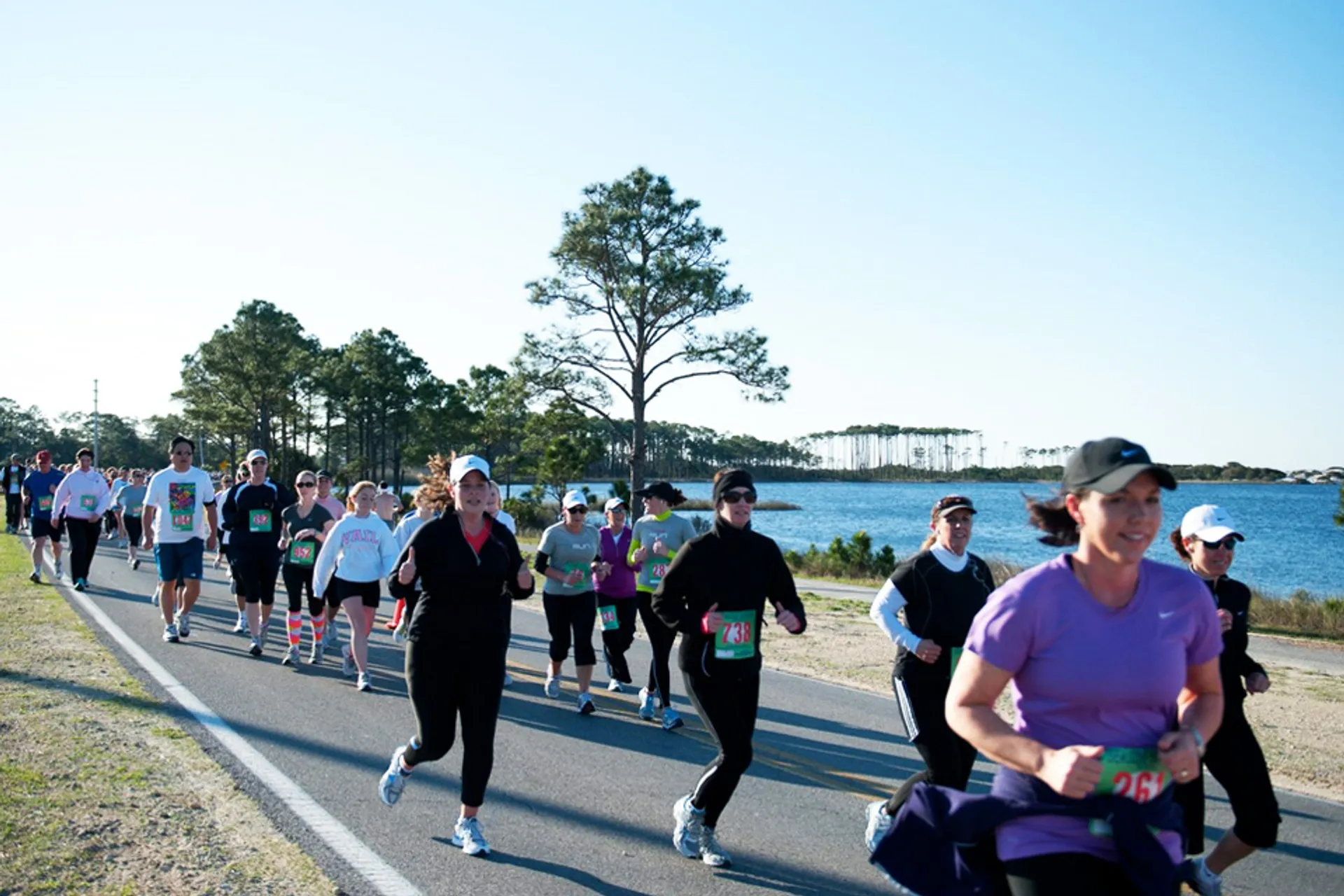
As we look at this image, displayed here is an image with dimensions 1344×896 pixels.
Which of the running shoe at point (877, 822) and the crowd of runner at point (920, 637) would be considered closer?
the crowd of runner at point (920, 637)

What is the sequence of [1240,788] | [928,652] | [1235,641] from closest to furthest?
[1240,788], [1235,641], [928,652]

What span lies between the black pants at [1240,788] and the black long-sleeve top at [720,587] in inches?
82.0

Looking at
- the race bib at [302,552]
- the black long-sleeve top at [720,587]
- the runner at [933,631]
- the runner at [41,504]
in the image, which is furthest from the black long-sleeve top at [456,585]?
the runner at [41,504]

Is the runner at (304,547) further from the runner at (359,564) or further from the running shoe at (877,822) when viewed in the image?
the running shoe at (877,822)

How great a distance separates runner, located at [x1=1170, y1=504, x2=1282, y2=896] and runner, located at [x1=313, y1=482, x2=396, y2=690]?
7.30 metres

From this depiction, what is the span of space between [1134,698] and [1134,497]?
1.74ft

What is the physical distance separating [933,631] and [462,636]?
2522 mm

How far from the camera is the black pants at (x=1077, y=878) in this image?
9.64ft

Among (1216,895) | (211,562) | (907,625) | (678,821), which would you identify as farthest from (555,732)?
(211,562)

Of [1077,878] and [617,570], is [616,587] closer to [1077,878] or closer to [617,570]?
[617,570]

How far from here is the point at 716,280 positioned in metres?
36.3

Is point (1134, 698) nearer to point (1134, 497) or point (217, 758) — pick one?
point (1134, 497)

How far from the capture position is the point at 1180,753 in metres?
2.90

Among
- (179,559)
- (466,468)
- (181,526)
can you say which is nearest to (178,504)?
(181,526)
